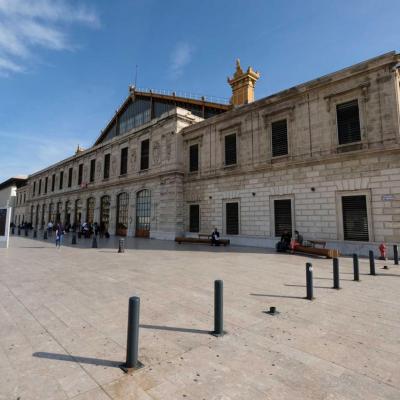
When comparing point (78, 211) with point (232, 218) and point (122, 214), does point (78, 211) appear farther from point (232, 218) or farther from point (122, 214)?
point (232, 218)

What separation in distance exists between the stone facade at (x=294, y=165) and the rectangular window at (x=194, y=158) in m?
0.44

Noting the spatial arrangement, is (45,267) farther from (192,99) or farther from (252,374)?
(192,99)

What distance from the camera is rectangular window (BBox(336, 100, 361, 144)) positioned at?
14531 millimetres

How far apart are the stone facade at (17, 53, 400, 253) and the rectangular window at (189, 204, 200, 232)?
43cm

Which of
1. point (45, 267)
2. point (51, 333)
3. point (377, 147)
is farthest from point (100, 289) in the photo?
point (377, 147)

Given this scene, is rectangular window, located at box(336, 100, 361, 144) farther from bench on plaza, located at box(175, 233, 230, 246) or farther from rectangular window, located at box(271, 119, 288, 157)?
bench on plaza, located at box(175, 233, 230, 246)

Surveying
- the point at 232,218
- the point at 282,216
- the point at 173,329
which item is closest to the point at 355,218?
the point at 282,216

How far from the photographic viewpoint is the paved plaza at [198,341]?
2779 millimetres

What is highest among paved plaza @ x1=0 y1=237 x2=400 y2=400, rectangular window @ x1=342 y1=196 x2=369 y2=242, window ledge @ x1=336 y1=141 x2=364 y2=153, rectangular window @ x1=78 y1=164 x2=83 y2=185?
rectangular window @ x1=78 y1=164 x2=83 y2=185

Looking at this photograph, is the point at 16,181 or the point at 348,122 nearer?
the point at 348,122

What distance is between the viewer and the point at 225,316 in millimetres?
4875

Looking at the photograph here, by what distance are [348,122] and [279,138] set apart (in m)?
4.21

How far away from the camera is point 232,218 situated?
1992cm

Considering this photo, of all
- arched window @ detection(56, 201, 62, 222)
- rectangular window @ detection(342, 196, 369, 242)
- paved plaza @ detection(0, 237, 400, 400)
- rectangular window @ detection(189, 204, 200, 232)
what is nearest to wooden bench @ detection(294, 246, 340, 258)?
rectangular window @ detection(342, 196, 369, 242)
